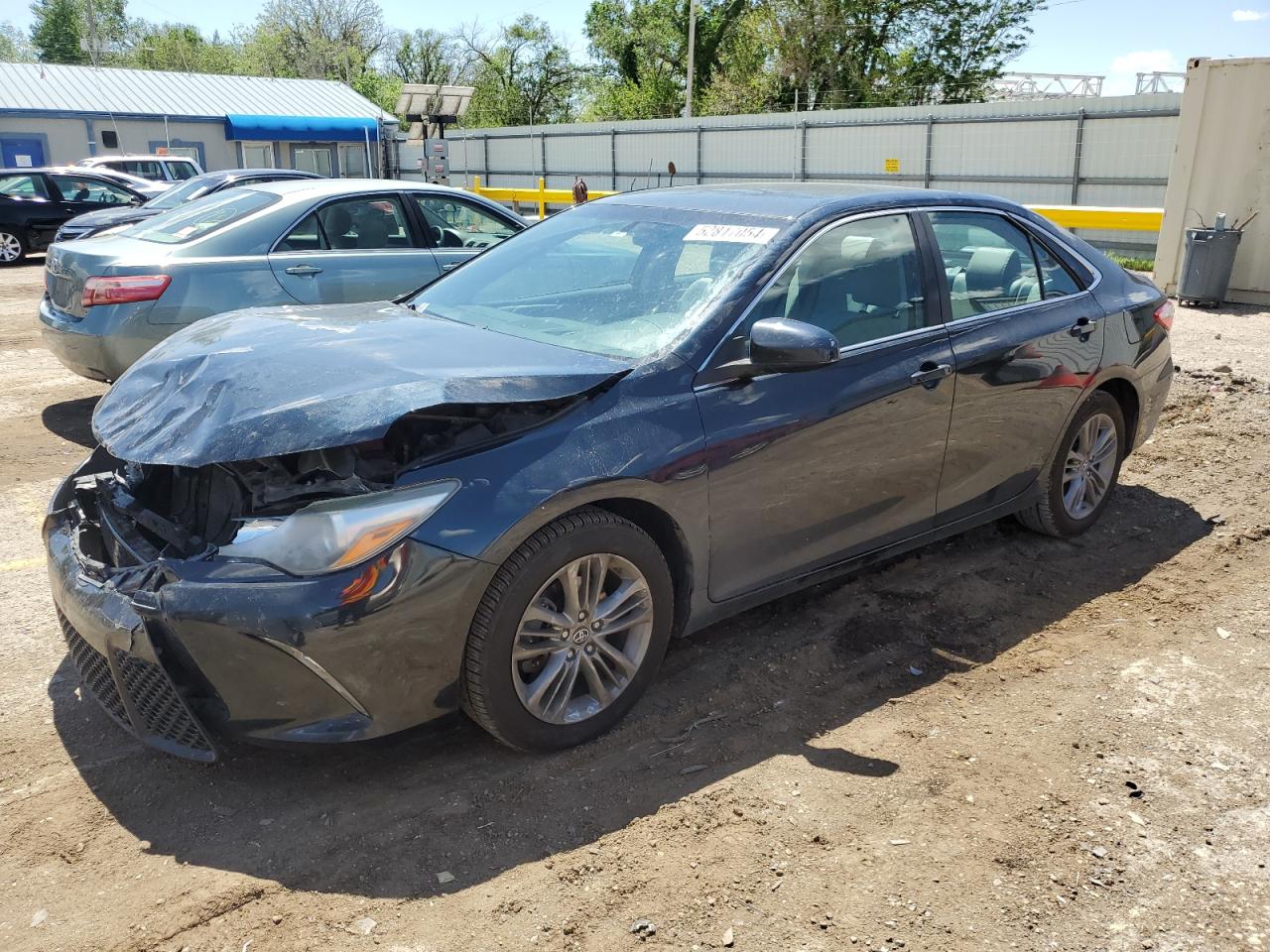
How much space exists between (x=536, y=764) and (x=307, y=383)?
4.48 ft

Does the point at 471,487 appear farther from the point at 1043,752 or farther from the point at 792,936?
the point at 1043,752

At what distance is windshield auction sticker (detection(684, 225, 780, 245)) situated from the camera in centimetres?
383

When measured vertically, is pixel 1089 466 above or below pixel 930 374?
below

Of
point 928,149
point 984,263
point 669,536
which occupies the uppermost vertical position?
point 928,149

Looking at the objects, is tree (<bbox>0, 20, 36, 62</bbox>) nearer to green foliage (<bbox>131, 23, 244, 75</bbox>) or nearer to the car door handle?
green foliage (<bbox>131, 23, 244, 75</bbox>)

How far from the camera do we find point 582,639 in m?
3.25

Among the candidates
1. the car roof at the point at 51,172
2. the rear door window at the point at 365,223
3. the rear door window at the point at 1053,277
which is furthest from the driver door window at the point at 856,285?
the car roof at the point at 51,172

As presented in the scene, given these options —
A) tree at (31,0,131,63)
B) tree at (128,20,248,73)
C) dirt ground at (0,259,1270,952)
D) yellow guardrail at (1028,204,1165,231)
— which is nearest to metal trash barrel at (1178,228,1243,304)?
yellow guardrail at (1028,204,1165,231)

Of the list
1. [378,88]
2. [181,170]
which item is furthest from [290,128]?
[378,88]

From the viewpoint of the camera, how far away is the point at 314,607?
2752 mm

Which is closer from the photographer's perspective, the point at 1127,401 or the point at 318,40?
the point at 1127,401

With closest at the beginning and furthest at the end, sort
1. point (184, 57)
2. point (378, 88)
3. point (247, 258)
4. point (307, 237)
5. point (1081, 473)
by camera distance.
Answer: point (1081, 473), point (247, 258), point (307, 237), point (378, 88), point (184, 57)

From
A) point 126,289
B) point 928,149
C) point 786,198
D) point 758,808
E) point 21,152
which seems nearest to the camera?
point 758,808

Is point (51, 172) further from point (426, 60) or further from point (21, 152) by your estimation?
point (426, 60)
